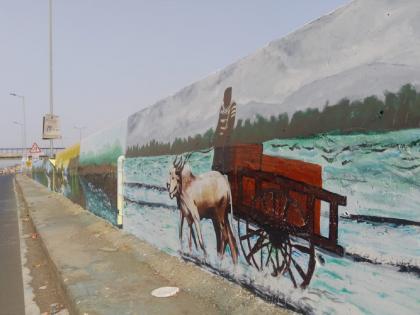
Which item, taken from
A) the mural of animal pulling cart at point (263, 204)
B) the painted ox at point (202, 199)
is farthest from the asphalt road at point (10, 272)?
the mural of animal pulling cart at point (263, 204)

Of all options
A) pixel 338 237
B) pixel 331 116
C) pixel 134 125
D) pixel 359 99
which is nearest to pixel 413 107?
pixel 359 99

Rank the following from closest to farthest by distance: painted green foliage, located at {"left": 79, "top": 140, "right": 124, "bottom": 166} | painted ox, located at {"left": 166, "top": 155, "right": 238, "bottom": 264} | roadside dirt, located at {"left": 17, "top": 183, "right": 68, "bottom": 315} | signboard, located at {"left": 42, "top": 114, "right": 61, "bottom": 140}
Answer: painted ox, located at {"left": 166, "top": 155, "right": 238, "bottom": 264}
roadside dirt, located at {"left": 17, "top": 183, "right": 68, "bottom": 315}
painted green foliage, located at {"left": 79, "top": 140, "right": 124, "bottom": 166}
signboard, located at {"left": 42, "top": 114, "right": 61, "bottom": 140}

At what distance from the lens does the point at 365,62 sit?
3.21 meters

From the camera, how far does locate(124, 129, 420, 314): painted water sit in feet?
9.10

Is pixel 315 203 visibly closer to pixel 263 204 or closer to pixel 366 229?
pixel 366 229

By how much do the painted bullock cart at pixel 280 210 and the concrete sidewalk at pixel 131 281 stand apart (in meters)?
0.50

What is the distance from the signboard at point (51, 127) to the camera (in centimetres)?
2588

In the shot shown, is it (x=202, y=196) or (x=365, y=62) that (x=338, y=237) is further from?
(x=202, y=196)

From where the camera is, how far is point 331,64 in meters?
3.54

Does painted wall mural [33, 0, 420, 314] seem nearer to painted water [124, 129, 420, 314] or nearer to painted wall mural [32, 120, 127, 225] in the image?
painted water [124, 129, 420, 314]

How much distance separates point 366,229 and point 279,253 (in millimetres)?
1150

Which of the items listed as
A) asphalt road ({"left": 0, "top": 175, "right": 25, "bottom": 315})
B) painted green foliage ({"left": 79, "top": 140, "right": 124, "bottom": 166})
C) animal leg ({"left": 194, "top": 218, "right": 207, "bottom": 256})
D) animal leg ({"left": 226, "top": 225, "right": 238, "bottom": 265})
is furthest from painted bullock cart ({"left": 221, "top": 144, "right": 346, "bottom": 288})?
painted green foliage ({"left": 79, "top": 140, "right": 124, "bottom": 166})

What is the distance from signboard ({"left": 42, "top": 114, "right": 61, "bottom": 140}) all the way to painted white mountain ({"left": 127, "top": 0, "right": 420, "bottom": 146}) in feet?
73.3

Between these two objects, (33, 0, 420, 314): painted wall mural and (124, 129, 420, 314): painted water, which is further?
(33, 0, 420, 314): painted wall mural
